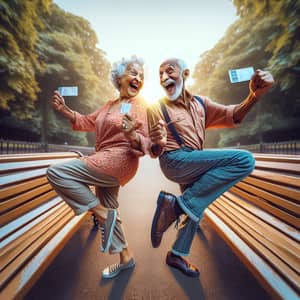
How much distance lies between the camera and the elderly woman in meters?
1.30

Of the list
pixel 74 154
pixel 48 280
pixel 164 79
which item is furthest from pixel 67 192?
pixel 74 154

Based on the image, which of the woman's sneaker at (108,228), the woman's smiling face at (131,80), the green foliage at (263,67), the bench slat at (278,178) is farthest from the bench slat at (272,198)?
the green foliage at (263,67)

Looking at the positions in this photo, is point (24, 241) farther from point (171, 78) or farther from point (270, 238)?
point (270, 238)

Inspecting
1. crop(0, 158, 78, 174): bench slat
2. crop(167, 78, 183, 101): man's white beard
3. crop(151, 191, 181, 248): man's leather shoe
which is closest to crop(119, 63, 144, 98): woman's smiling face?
crop(167, 78, 183, 101): man's white beard

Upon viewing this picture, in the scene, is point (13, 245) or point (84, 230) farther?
point (84, 230)

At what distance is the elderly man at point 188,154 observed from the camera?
4.20 ft

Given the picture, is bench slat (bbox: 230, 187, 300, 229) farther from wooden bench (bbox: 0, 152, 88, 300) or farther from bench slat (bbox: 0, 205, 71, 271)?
bench slat (bbox: 0, 205, 71, 271)

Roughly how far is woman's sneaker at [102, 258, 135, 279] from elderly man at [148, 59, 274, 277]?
302 millimetres

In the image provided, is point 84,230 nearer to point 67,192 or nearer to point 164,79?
point 67,192

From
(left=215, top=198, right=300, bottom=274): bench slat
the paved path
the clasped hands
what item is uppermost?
the clasped hands

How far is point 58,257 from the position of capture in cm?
179

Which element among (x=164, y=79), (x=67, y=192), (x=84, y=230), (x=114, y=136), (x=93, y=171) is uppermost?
(x=164, y=79)

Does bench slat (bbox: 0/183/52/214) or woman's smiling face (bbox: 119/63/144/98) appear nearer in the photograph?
bench slat (bbox: 0/183/52/214)

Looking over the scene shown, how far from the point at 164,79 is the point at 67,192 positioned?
892 mm
